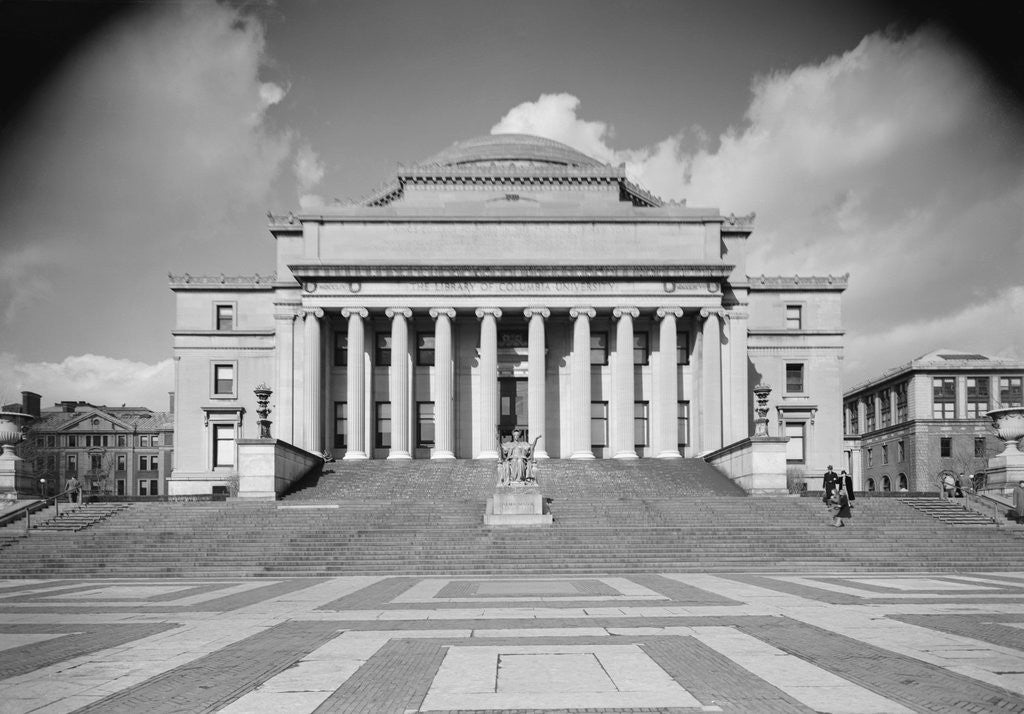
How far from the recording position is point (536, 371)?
54.4m

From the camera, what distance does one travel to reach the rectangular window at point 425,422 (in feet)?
189

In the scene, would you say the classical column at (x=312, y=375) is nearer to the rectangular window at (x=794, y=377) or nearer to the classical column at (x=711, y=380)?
the classical column at (x=711, y=380)

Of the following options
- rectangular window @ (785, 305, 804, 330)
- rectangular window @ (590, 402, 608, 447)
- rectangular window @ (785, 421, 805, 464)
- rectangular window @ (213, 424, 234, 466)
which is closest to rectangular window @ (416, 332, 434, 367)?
rectangular window @ (590, 402, 608, 447)

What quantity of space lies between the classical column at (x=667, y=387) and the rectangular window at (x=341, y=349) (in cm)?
1975

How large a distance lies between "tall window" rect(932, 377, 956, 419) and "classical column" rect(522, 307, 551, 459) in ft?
220

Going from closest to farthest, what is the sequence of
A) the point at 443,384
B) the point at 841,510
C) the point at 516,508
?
the point at 841,510 → the point at 516,508 → the point at 443,384

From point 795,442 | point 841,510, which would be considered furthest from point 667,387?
point 841,510

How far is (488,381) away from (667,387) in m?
10.8

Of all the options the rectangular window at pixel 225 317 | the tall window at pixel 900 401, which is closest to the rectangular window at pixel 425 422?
the rectangular window at pixel 225 317

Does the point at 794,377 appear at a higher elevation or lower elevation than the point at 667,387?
higher

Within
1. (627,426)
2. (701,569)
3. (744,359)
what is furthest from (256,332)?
(701,569)

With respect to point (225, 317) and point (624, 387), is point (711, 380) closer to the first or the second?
point (624, 387)

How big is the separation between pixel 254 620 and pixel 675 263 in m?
42.2

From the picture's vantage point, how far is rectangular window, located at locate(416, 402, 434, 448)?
2263 inches
